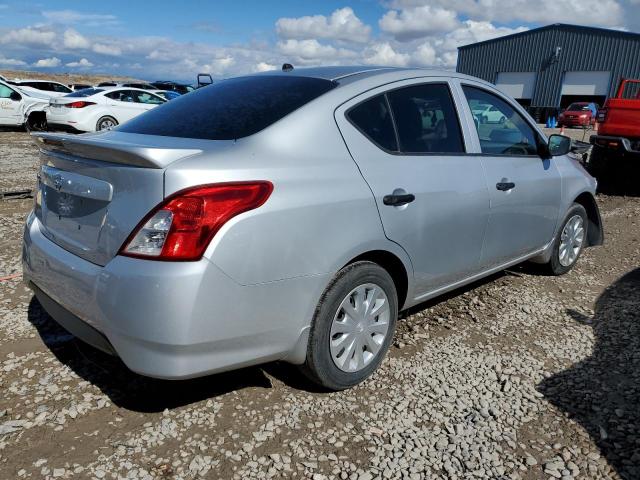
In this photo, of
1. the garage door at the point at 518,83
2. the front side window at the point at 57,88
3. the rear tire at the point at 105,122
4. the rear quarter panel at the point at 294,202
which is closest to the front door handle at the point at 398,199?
the rear quarter panel at the point at 294,202

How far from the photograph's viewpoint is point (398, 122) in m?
2.92

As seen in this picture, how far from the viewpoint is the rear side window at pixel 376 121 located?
2.69m

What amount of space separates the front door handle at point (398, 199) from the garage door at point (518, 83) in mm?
37271

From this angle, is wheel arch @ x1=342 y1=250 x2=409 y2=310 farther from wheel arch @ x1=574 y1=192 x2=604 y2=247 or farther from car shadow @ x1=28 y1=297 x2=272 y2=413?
wheel arch @ x1=574 y1=192 x2=604 y2=247

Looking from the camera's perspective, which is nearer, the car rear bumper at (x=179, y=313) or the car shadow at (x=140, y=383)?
the car rear bumper at (x=179, y=313)

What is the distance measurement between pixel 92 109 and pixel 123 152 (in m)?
13.2

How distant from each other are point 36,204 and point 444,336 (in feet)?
8.85

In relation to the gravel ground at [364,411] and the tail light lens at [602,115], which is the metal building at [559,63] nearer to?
the tail light lens at [602,115]

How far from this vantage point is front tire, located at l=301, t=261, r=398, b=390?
2.53 meters

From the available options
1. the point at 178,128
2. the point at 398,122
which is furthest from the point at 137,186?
the point at 398,122

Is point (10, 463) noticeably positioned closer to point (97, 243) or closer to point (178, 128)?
point (97, 243)

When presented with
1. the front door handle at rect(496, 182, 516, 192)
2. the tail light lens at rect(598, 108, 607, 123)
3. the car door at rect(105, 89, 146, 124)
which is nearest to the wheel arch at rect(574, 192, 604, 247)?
the front door handle at rect(496, 182, 516, 192)

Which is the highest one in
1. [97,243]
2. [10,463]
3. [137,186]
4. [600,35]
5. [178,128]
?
[600,35]

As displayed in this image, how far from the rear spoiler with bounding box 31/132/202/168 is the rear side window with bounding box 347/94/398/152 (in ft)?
3.01
